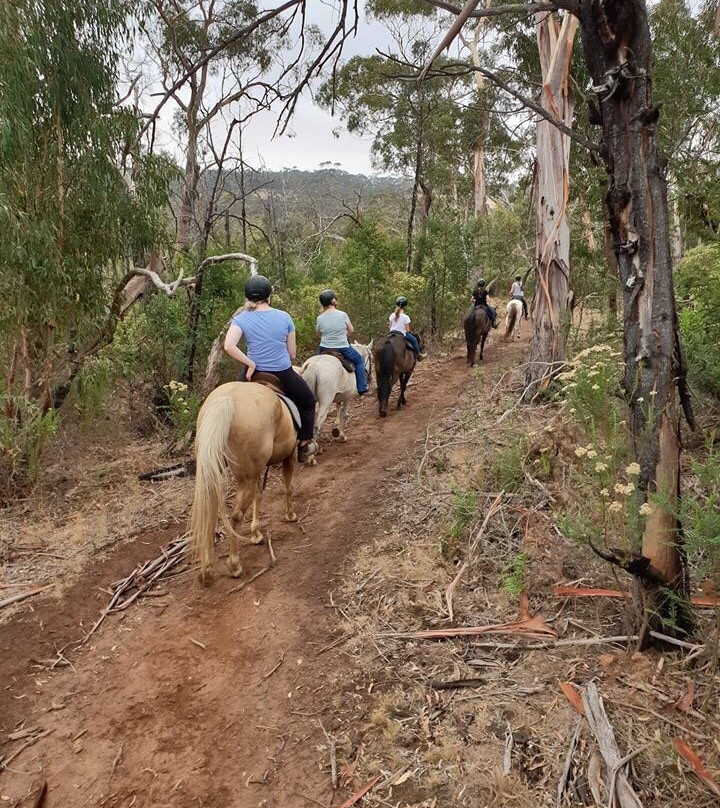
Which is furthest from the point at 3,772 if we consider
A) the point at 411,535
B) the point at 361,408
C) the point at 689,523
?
the point at 361,408

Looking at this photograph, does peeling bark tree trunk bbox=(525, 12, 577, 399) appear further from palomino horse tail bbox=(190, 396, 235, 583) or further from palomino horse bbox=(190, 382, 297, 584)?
palomino horse tail bbox=(190, 396, 235, 583)

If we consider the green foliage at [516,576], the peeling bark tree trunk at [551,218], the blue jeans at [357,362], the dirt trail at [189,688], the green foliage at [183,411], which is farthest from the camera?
the blue jeans at [357,362]

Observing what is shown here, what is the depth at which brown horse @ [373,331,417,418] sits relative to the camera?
8.81 m

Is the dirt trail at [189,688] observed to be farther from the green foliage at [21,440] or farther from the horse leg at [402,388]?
the horse leg at [402,388]

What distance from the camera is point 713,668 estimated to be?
7.57 ft

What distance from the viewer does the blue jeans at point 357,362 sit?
25.4 ft

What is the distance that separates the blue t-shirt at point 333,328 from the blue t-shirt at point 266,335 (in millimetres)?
2353

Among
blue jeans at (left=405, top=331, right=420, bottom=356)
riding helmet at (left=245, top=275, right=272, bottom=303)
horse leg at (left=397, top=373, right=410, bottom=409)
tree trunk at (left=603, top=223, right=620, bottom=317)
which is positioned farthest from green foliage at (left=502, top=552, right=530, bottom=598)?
blue jeans at (left=405, top=331, right=420, bottom=356)

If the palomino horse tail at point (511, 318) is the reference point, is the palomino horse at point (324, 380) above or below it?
below

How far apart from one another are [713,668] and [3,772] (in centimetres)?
357

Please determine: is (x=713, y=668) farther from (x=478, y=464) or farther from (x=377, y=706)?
(x=478, y=464)

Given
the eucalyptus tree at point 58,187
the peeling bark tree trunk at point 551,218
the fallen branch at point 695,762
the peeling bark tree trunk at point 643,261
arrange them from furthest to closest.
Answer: the peeling bark tree trunk at point 551,218 < the eucalyptus tree at point 58,187 < the peeling bark tree trunk at point 643,261 < the fallen branch at point 695,762

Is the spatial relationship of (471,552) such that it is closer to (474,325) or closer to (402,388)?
(402,388)

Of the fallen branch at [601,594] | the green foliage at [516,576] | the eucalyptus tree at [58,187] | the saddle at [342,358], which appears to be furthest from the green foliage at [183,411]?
the fallen branch at [601,594]
